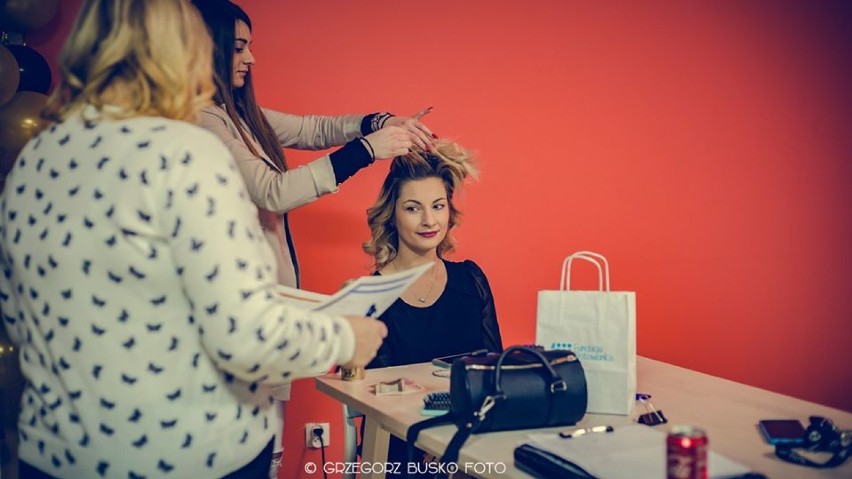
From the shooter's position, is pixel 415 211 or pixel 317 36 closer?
pixel 415 211

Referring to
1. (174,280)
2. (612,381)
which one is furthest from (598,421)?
(174,280)

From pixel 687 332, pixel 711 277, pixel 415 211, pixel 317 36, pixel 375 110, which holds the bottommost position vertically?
pixel 687 332

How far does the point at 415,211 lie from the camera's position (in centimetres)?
259

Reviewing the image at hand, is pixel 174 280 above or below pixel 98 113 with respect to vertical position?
below

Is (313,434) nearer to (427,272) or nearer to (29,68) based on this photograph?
(427,272)

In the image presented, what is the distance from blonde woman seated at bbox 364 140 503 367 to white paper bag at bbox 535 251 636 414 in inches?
32.9

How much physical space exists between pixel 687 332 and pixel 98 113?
2840 mm

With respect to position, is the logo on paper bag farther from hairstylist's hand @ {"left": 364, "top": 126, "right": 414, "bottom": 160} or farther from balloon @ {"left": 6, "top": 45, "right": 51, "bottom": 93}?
balloon @ {"left": 6, "top": 45, "right": 51, "bottom": 93}

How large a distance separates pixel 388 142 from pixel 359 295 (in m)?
1.02

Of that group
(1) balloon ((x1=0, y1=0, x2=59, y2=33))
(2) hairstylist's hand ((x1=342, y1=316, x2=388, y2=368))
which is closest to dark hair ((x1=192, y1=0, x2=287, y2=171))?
(1) balloon ((x1=0, y1=0, x2=59, y2=33))

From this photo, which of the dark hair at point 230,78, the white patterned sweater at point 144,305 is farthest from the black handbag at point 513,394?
the dark hair at point 230,78

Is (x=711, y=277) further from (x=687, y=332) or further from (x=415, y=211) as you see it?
(x=415, y=211)

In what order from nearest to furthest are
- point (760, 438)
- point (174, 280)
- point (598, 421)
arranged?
point (174, 280)
point (760, 438)
point (598, 421)

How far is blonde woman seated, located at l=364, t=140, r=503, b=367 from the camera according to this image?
8.21ft
